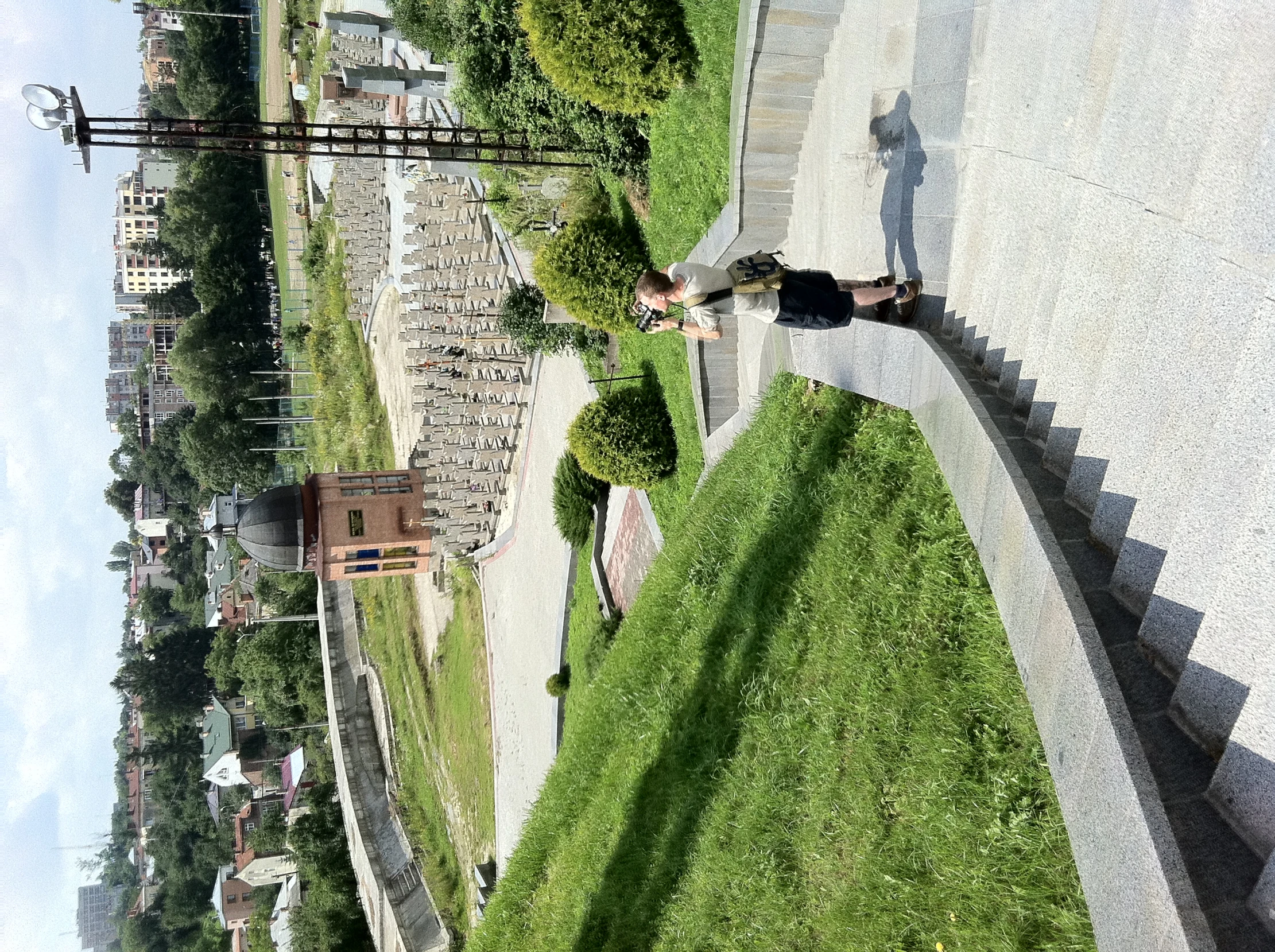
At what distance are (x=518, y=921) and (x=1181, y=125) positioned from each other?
12.2 m

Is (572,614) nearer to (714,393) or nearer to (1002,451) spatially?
(714,393)

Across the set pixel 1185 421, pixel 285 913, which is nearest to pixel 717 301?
pixel 1185 421

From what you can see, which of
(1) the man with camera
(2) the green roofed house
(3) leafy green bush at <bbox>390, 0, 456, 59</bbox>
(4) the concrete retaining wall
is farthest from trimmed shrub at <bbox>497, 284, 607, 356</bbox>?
(2) the green roofed house

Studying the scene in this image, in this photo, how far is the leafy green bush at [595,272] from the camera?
43.3ft

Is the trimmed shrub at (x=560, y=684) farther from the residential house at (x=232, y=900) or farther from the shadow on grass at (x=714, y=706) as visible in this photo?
the residential house at (x=232, y=900)

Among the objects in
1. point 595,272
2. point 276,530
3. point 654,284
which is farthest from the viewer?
point 276,530

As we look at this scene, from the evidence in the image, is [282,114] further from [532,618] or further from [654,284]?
[654,284]

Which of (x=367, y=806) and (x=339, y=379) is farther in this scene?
(x=339, y=379)

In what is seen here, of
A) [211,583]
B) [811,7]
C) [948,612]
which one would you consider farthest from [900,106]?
[211,583]

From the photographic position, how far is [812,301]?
6.54 metres

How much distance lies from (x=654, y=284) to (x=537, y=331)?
10730mm

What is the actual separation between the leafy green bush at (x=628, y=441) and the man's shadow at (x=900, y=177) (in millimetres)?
6101

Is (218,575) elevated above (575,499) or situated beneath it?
situated beneath

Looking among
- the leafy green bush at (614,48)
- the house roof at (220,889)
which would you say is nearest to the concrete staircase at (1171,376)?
the leafy green bush at (614,48)
